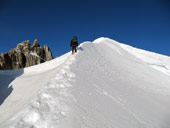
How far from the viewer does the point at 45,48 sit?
105 meters

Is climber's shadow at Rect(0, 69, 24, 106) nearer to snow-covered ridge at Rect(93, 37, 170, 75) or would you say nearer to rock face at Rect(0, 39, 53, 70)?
snow-covered ridge at Rect(93, 37, 170, 75)

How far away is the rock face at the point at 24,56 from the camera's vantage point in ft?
240

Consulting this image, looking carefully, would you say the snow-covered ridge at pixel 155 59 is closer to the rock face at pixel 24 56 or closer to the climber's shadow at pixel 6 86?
the climber's shadow at pixel 6 86

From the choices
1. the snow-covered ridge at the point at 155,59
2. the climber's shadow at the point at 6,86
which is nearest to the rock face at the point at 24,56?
the climber's shadow at the point at 6,86

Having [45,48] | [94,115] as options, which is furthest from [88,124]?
[45,48]

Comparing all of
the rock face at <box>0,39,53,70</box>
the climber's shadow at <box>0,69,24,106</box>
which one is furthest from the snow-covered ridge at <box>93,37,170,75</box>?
the rock face at <box>0,39,53,70</box>

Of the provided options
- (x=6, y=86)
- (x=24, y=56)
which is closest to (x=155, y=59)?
(x=6, y=86)

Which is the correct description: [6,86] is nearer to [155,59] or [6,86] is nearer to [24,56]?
[155,59]

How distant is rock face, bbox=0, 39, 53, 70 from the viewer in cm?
7325

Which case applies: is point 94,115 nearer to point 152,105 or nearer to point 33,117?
point 33,117

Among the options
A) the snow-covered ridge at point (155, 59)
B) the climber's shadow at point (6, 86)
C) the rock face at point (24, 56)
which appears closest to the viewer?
the climber's shadow at point (6, 86)

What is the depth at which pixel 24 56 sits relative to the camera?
85.9 meters

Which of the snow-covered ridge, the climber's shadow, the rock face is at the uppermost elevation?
the rock face

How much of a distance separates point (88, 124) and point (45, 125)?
0.96 meters
